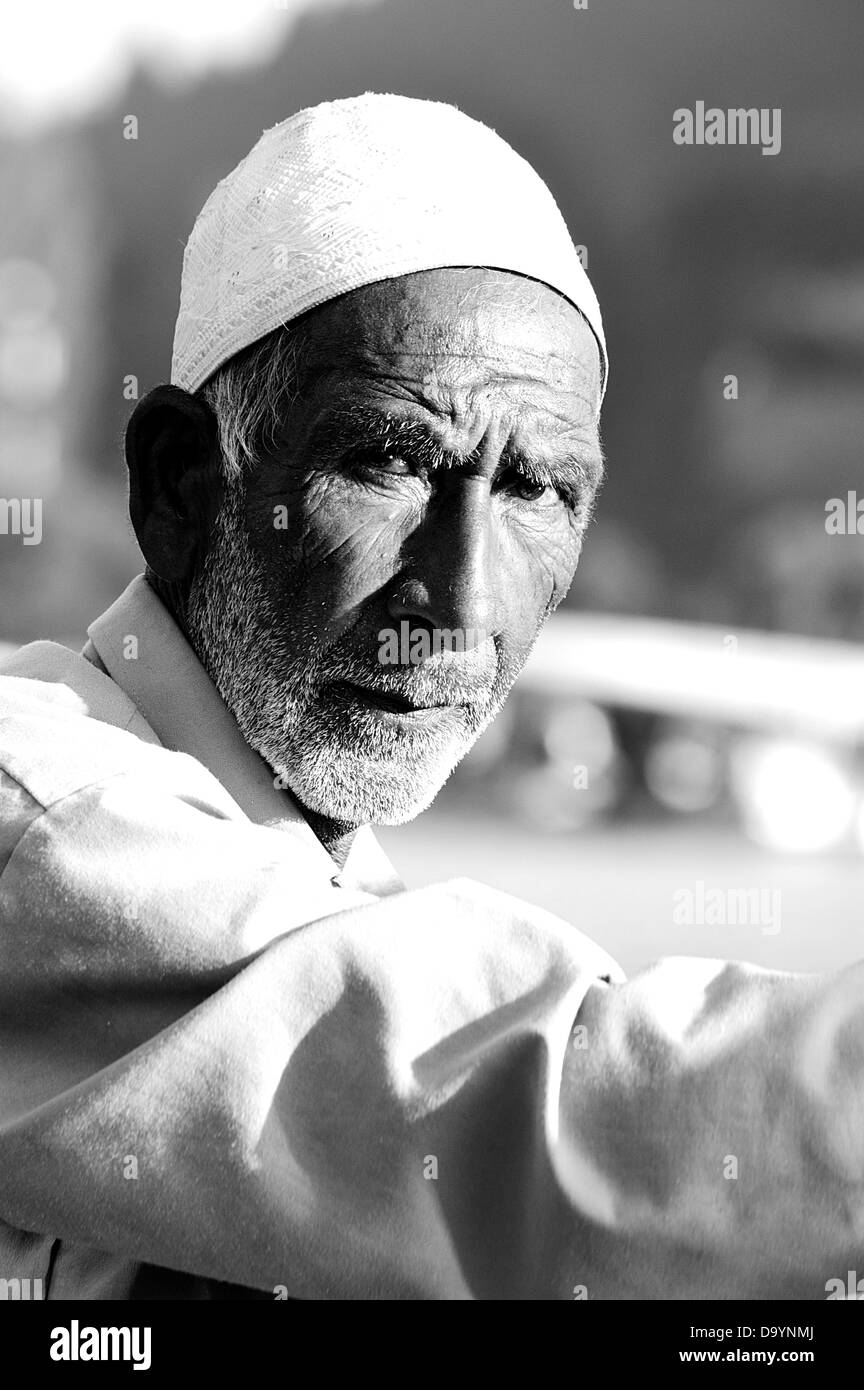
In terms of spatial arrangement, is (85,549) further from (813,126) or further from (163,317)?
(813,126)

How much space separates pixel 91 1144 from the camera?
1250 mm

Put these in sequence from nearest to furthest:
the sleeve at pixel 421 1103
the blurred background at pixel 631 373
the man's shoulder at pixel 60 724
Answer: the sleeve at pixel 421 1103
the man's shoulder at pixel 60 724
the blurred background at pixel 631 373

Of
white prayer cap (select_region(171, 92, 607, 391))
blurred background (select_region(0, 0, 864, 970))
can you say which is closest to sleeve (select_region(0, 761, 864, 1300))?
white prayer cap (select_region(171, 92, 607, 391))

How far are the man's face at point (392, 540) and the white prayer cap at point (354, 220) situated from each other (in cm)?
4

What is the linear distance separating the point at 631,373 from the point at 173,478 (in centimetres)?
1014

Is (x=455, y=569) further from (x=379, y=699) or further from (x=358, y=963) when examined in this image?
(x=358, y=963)

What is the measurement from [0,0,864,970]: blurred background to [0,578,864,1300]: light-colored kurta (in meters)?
8.12

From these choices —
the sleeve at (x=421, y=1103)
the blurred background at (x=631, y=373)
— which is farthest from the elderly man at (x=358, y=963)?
the blurred background at (x=631, y=373)

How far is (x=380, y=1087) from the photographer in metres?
1.20

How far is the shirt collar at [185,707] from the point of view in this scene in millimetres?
1975

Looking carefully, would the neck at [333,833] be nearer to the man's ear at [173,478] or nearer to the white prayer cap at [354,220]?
the man's ear at [173,478]

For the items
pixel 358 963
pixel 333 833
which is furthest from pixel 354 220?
pixel 358 963

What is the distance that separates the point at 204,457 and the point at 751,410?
32.0 feet

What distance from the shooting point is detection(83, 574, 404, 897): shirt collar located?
1.97 meters
